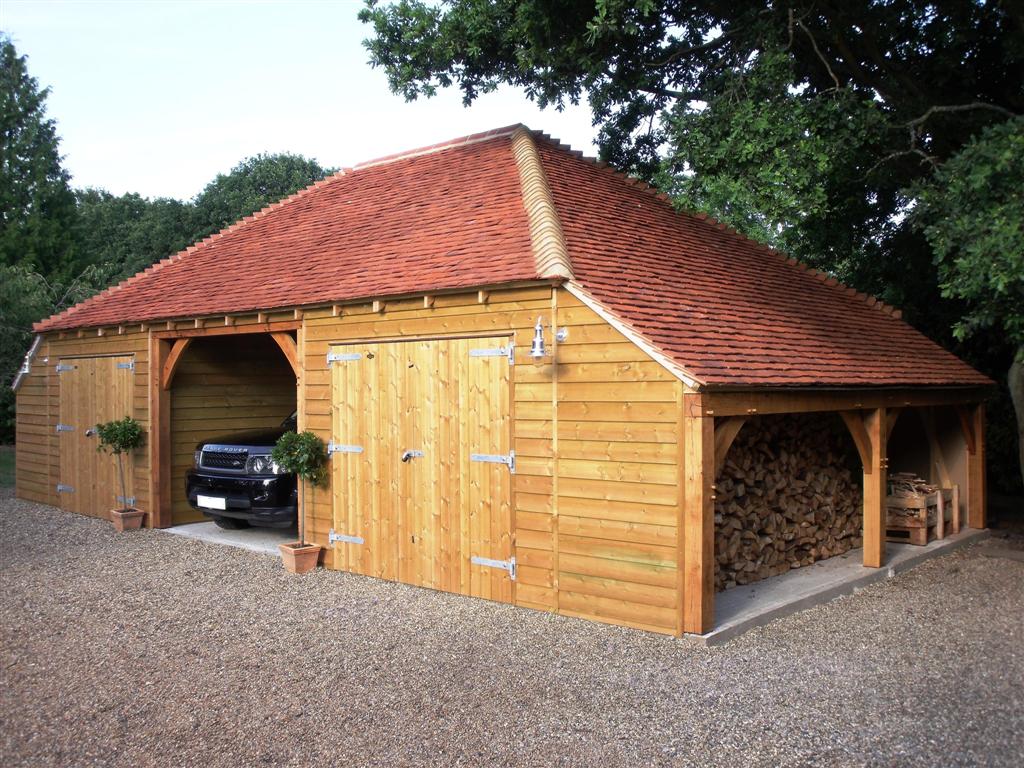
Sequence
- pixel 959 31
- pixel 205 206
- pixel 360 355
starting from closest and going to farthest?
1. pixel 360 355
2. pixel 959 31
3. pixel 205 206

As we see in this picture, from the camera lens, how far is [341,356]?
882cm

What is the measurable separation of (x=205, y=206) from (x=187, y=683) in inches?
1312

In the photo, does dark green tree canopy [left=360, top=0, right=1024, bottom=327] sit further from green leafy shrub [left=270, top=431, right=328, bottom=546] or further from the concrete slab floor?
the concrete slab floor

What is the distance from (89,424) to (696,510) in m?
9.69

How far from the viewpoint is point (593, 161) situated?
11695 millimetres

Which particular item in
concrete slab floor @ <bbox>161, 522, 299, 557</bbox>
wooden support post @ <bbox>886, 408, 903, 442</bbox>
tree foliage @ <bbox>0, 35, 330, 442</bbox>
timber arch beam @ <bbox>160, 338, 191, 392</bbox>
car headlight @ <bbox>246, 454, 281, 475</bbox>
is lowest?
concrete slab floor @ <bbox>161, 522, 299, 557</bbox>

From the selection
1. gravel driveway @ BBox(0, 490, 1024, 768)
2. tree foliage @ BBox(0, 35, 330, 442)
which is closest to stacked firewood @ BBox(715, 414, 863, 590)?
gravel driveway @ BBox(0, 490, 1024, 768)

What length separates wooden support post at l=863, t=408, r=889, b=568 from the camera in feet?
28.4

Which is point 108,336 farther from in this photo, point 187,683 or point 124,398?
point 187,683

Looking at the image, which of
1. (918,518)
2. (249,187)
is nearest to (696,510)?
(918,518)

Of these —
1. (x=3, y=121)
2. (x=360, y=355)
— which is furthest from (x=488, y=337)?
(x=3, y=121)

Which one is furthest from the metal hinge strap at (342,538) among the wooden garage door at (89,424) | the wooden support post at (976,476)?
the wooden support post at (976,476)

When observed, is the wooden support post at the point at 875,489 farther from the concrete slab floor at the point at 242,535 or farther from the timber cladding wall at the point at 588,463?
the concrete slab floor at the point at 242,535

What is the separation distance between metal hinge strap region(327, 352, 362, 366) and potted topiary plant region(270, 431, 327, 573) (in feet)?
2.65
